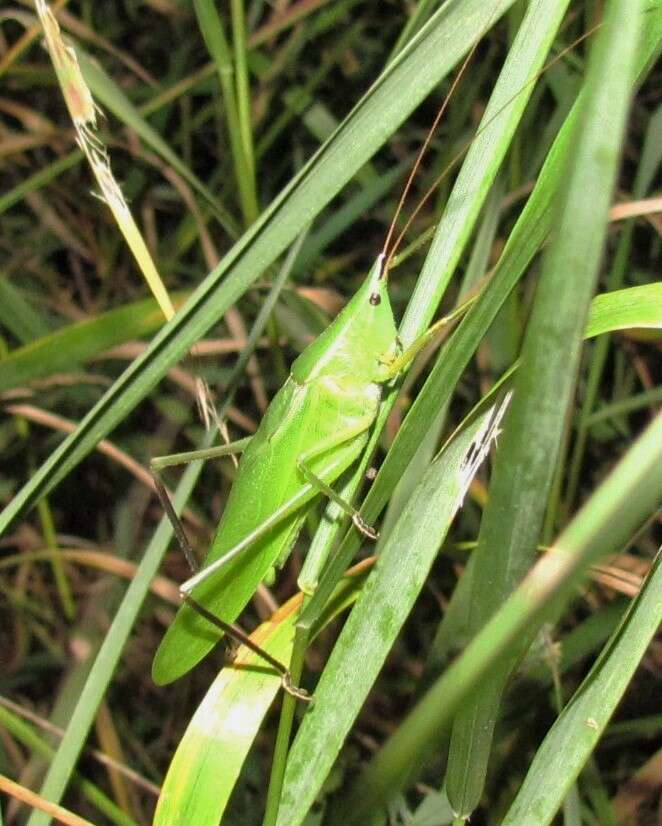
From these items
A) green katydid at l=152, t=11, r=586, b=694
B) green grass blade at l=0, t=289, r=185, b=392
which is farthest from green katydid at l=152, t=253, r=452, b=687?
green grass blade at l=0, t=289, r=185, b=392

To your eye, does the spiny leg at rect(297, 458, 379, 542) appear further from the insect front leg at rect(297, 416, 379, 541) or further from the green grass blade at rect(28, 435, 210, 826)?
the green grass blade at rect(28, 435, 210, 826)

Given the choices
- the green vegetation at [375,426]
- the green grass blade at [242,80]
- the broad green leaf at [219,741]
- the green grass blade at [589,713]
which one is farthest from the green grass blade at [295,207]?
the green grass blade at [242,80]

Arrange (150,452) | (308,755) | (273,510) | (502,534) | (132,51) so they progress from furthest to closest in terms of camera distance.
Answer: (132,51) < (150,452) < (273,510) < (308,755) < (502,534)

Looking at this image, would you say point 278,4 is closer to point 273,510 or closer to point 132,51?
point 132,51

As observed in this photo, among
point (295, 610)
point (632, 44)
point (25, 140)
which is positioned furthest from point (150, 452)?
point (632, 44)

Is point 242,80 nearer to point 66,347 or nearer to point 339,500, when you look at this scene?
point 66,347

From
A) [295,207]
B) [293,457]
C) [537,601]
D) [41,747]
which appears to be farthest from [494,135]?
[41,747]
